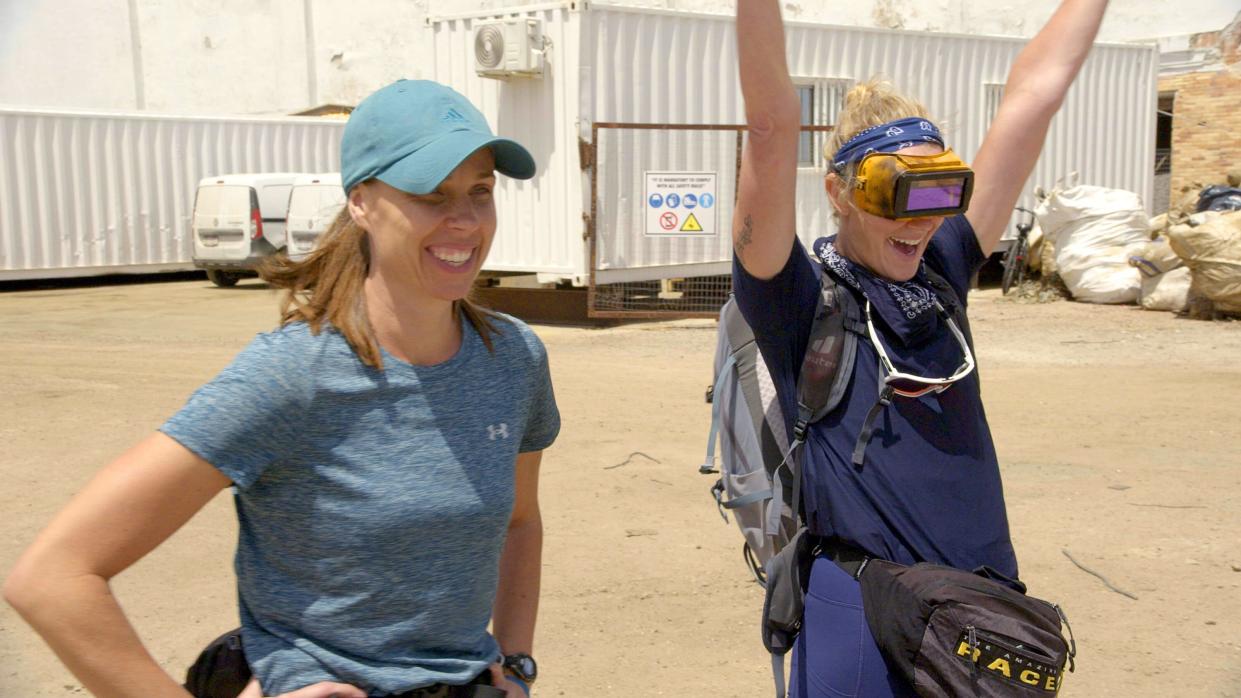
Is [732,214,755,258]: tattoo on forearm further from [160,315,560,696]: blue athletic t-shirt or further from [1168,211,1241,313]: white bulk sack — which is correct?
[1168,211,1241,313]: white bulk sack

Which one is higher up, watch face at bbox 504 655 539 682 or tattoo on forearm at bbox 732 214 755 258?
tattoo on forearm at bbox 732 214 755 258

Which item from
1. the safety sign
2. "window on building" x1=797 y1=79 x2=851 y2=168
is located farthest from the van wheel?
"window on building" x1=797 y1=79 x2=851 y2=168

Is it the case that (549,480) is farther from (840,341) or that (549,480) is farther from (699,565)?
(840,341)

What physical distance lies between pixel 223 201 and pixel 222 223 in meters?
0.33

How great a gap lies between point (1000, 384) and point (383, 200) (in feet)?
25.8

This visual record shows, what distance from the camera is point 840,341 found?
210 centimetres

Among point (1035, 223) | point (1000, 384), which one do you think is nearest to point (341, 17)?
point (1035, 223)

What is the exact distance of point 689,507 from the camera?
5.86 meters

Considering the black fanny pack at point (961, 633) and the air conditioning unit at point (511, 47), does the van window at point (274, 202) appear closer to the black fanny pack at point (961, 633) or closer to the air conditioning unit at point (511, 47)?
the air conditioning unit at point (511, 47)

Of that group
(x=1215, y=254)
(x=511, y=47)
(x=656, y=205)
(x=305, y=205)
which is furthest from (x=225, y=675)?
(x=305, y=205)

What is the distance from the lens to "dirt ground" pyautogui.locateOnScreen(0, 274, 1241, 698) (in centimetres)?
416

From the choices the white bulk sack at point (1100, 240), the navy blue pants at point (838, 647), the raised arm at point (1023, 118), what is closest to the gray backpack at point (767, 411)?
the navy blue pants at point (838, 647)

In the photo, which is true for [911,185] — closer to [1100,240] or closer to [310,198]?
[1100,240]

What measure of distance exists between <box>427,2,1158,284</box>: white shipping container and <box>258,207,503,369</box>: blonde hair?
9660mm
